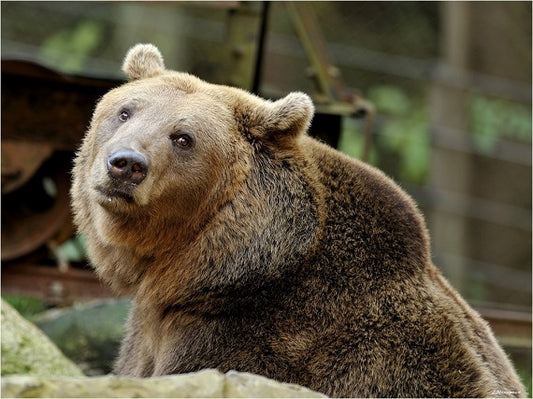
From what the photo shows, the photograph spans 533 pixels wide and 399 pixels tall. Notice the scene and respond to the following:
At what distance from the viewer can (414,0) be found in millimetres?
15688

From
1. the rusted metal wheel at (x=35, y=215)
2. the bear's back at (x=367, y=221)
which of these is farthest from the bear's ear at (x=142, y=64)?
the rusted metal wheel at (x=35, y=215)

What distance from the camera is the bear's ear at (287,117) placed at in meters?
5.21

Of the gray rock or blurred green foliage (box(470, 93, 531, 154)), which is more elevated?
the gray rock

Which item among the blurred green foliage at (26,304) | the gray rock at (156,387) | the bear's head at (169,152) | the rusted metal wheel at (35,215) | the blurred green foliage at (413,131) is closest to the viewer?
the gray rock at (156,387)

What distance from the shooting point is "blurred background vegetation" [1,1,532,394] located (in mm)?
14391

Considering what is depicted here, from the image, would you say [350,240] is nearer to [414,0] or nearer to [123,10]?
[123,10]

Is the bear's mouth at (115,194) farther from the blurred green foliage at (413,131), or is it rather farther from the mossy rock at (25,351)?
the blurred green foliage at (413,131)

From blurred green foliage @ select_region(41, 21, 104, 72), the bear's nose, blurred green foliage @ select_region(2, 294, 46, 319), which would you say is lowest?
blurred green foliage @ select_region(2, 294, 46, 319)

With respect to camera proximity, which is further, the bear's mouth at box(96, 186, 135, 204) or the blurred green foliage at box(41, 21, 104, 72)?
the blurred green foliage at box(41, 21, 104, 72)

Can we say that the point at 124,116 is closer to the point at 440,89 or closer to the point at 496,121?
the point at 440,89

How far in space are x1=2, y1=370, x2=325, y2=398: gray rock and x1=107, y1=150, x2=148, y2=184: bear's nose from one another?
1.31 m

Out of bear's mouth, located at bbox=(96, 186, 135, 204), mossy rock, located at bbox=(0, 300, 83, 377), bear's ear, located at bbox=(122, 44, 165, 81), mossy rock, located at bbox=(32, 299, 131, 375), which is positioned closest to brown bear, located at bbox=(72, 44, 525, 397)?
bear's mouth, located at bbox=(96, 186, 135, 204)

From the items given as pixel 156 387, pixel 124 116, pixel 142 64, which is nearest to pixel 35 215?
pixel 142 64

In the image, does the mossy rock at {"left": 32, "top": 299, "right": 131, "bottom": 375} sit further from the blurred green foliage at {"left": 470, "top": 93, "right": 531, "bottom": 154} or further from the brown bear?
the blurred green foliage at {"left": 470, "top": 93, "right": 531, "bottom": 154}
